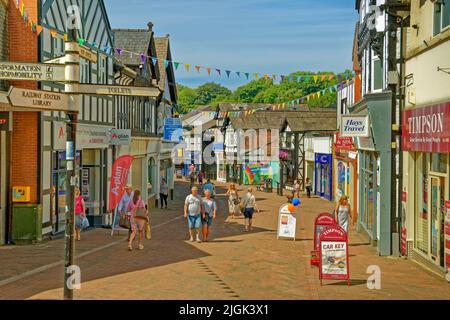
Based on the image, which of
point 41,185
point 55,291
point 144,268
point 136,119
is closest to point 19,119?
point 41,185

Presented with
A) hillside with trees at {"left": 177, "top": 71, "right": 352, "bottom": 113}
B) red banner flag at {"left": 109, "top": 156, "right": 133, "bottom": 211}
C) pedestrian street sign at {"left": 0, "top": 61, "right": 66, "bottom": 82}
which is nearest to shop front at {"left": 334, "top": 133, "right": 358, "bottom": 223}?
red banner flag at {"left": 109, "top": 156, "right": 133, "bottom": 211}

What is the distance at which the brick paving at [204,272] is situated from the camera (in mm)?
11578

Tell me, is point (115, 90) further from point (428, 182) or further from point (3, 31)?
point (3, 31)

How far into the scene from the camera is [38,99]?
911 centimetres

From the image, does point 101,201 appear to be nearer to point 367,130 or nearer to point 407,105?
point 367,130

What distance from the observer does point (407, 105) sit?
16297 mm

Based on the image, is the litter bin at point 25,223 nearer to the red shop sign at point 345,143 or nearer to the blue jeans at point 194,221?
the blue jeans at point 194,221

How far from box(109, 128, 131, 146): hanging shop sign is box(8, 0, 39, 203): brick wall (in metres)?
7.20

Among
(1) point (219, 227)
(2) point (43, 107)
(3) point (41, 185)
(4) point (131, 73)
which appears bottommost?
(1) point (219, 227)

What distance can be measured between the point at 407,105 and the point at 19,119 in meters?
9.82

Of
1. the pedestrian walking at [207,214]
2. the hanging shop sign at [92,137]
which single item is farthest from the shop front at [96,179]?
the pedestrian walking at [207,214]

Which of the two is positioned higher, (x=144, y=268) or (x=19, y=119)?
(x=19, y=119)

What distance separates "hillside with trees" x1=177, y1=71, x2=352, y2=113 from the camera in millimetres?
111988
